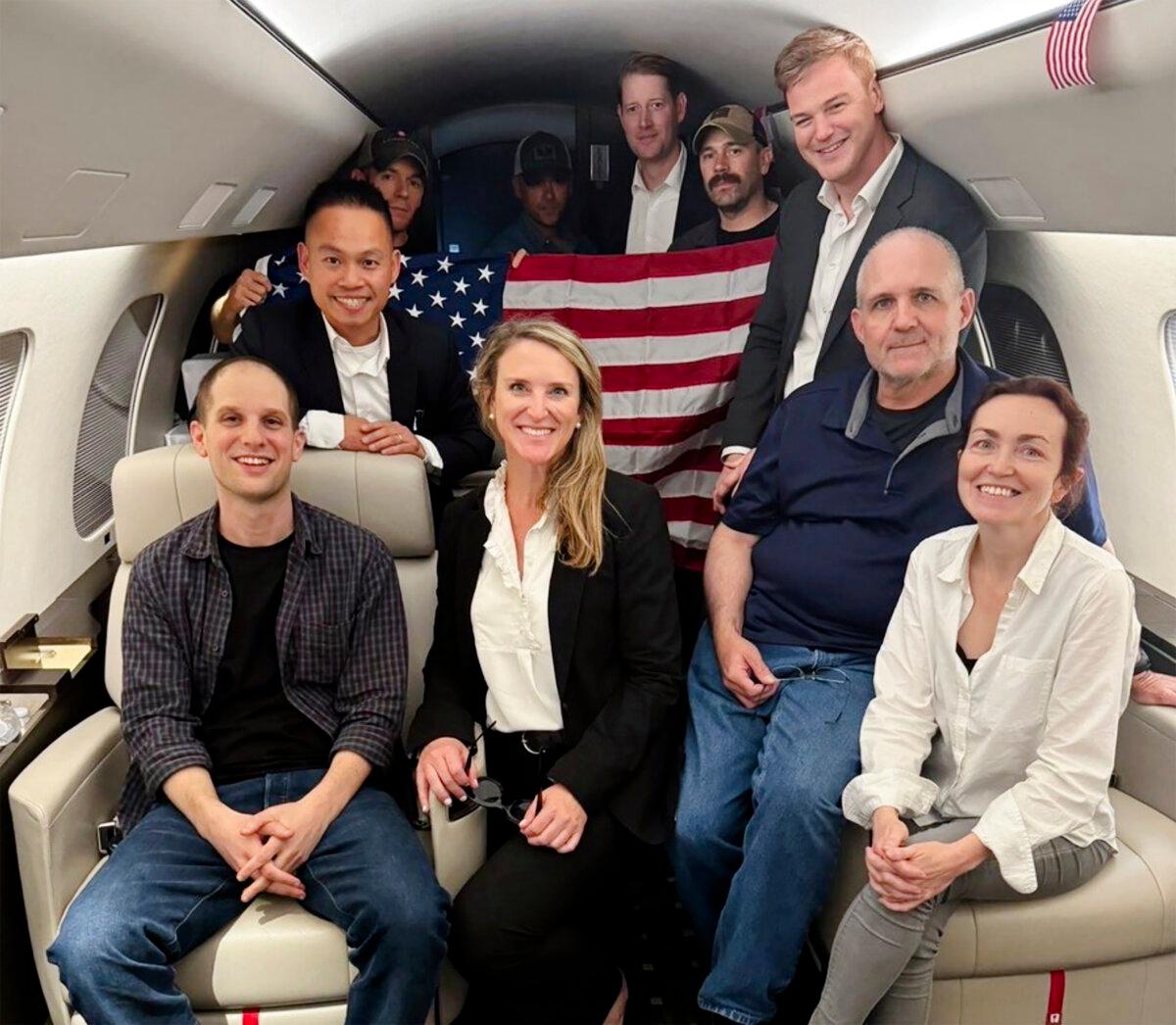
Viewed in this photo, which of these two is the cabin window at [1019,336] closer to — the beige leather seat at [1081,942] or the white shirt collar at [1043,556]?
the white shirt collar at [1043,556]

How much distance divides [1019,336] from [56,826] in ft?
8.75

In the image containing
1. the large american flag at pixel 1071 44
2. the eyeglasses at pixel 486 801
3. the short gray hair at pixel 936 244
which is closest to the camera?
the large american flag at pixel 1071 44

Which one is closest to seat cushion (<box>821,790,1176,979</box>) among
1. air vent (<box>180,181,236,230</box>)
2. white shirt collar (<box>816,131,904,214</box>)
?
white shirt collar (<box>816,131,904,214</box>)

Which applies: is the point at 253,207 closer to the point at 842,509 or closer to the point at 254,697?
the point at 254,697

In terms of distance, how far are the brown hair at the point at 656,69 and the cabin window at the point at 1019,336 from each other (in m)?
1.07

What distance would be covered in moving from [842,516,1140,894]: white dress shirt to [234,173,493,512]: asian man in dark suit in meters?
1.35

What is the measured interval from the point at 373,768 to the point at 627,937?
877mm

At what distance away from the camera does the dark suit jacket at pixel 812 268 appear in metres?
2.69

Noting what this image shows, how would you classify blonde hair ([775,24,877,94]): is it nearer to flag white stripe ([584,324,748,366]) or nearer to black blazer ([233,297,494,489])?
flag white stripe ([584,324,748,366])

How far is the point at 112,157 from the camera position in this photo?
2.23 meters

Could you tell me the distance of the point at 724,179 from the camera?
3072 mm

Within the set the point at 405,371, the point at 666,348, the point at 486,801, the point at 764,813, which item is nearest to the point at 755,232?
the point at 666,348

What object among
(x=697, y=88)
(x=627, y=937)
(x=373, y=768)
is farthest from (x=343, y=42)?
(x=627, y=937)

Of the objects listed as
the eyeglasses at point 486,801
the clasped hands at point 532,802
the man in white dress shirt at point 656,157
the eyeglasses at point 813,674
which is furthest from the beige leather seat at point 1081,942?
the man in white dress shirt at point 656,157
